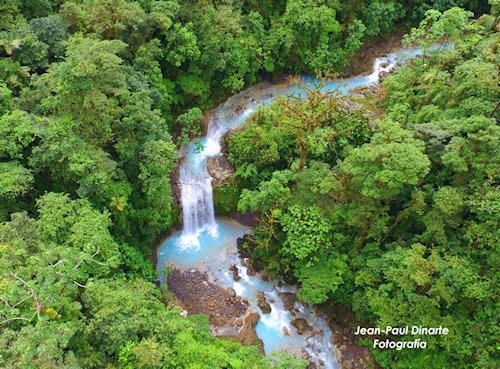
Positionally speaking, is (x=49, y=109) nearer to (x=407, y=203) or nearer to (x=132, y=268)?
(x=132, y=268)

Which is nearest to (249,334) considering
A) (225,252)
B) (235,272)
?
(235,272)

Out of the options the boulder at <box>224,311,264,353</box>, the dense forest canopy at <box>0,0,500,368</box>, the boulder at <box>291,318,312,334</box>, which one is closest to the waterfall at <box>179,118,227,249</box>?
the dense forest canopy at <box>0,0,500,368</box>

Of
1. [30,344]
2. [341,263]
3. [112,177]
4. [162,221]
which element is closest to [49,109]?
[112,177]

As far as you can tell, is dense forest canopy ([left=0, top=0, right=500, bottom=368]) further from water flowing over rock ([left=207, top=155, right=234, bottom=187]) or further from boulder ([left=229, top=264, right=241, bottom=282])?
boulder ([left=229, top=264, right=241, bottom=282])

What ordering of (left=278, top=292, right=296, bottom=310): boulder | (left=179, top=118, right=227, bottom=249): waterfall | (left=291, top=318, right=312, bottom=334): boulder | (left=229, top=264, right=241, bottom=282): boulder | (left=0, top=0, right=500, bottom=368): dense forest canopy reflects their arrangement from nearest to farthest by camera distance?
(left=0, top=0, right=500, bottom=368): dense forest canopy, (left=291, top=318, right=312, bottom=334): boulder, (left=278, top=292, right=296, bottom=310): boulder, (left=229, top=264, right=241, bottom=282): boulder, (left=179, top=118, right=227, bottom=249): waterfall

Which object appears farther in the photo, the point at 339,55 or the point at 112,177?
the point at 339,55

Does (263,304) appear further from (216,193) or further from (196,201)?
(196,201)
